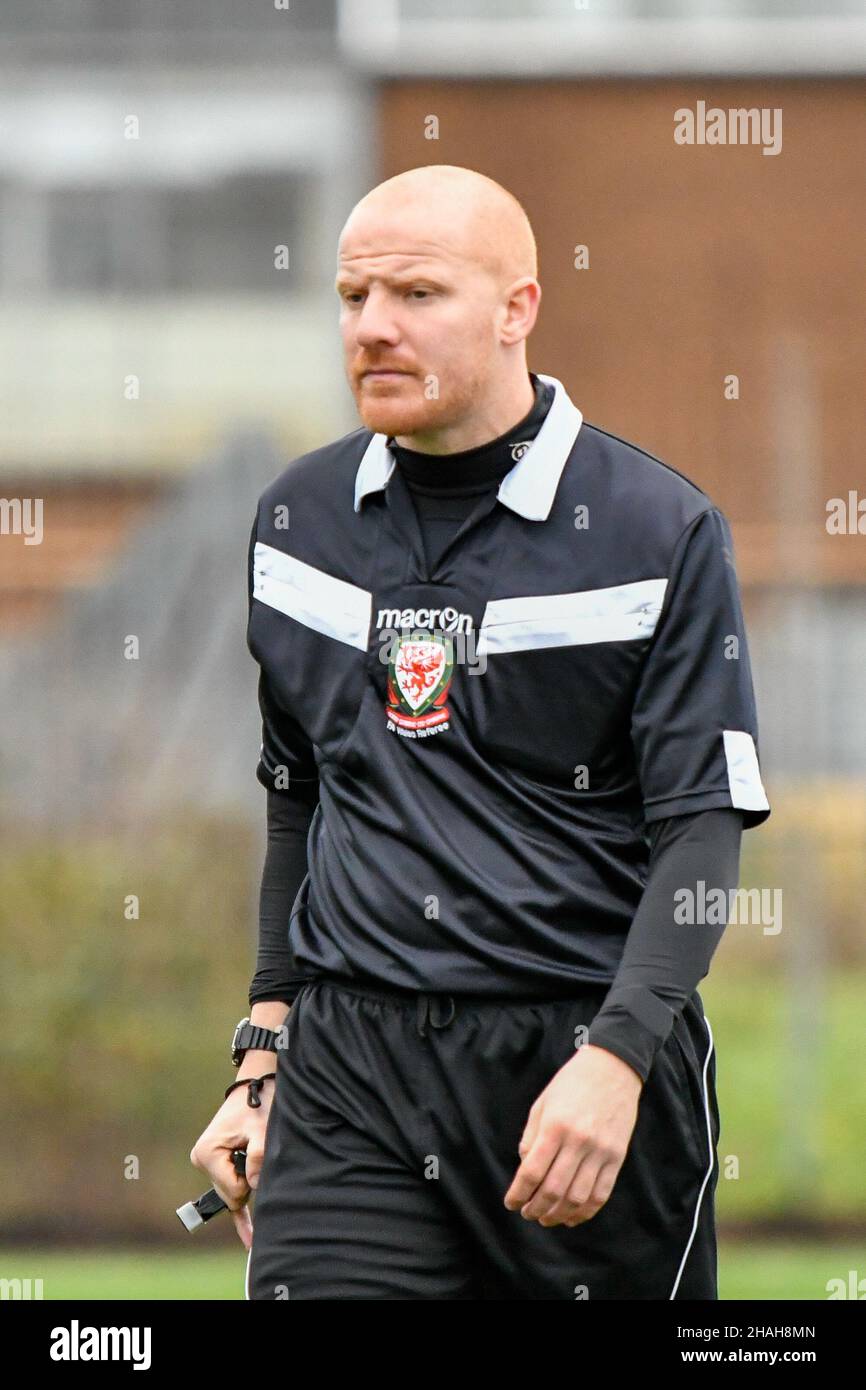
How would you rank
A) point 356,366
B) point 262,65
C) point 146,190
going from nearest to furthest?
point 356,366, point 262,65, point 146,190

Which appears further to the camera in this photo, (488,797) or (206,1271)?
(206,1271)

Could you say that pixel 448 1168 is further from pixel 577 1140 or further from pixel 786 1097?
pixel 786 1097

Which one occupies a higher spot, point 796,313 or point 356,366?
point 796,313

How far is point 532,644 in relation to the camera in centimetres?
310

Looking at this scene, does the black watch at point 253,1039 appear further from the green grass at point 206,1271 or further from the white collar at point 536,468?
the green grass at point 206,1271

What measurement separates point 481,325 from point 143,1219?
5.16 metres

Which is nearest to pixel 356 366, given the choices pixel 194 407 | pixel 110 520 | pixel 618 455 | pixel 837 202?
pixel 618 455

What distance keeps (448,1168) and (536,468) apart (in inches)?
38.4

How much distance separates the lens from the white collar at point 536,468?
3162mm

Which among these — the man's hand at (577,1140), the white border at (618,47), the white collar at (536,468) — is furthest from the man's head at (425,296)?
the white border at (618,47)

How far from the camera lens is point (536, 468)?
319 centimetres

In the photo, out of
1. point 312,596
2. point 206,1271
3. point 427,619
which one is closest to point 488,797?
point 427,619

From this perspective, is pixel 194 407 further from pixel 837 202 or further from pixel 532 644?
pixel 532 644

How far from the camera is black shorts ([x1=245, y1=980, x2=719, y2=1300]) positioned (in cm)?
311
